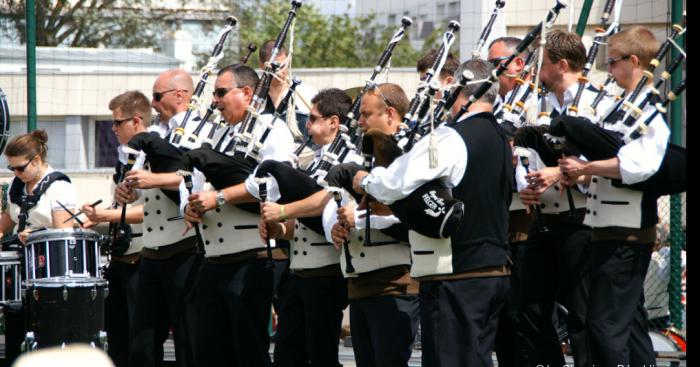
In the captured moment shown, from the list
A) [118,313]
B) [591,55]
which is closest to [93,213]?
[118,313]

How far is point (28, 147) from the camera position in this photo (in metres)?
8.33

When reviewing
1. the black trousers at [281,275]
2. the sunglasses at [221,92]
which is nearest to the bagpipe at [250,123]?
the sunglasses at [221,92]

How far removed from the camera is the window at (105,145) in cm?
1712

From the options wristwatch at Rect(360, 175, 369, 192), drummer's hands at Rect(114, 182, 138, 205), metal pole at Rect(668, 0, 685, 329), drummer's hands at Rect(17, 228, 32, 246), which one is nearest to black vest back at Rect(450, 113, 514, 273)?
wristwatch at Rect(360, 175, 369, 192)

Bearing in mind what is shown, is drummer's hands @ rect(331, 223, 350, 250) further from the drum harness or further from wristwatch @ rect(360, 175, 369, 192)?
the drum harness

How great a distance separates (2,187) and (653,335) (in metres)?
4.91

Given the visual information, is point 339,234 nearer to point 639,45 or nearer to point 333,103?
point 333,103

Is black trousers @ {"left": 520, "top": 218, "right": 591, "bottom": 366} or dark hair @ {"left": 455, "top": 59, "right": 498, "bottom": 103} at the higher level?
dark hair @ {"left": 455, "top": 59, "right": 498, "bottom": 103}

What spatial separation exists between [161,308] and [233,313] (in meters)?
0.76

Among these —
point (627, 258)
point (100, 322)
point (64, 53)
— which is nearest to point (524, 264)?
point (627, 258)

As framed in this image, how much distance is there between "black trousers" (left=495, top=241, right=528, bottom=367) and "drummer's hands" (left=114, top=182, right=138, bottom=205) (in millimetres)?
2311

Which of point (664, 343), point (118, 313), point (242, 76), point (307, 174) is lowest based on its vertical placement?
point (664, 343)

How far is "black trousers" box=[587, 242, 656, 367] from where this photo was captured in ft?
19.2

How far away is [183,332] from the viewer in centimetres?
732
